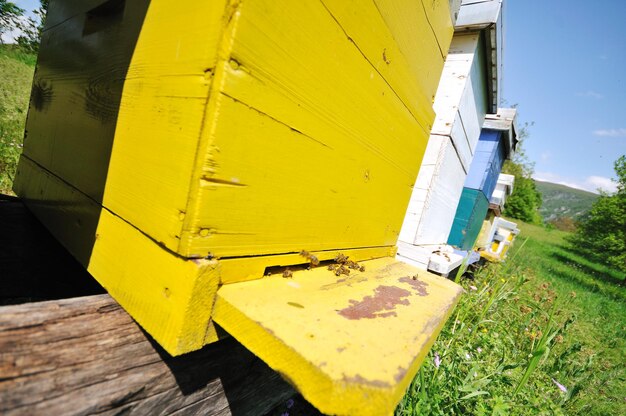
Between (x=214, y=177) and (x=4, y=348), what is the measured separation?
19.3 inches

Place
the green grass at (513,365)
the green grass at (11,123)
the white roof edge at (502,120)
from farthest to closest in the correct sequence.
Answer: the white roof edge at (502,120) < the green grass at (11,123) < the green grass at (513,365)

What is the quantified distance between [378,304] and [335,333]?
0.25m

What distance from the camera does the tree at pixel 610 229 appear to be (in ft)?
48.3

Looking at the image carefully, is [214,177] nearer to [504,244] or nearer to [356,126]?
[356,126]

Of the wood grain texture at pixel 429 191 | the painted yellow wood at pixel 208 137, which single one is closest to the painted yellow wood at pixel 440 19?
the painted yellow wood at pixel 208 137

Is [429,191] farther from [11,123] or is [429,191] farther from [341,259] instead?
[11,123]

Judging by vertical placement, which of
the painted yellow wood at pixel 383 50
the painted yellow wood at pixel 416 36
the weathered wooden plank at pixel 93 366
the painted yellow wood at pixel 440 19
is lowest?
the weathered wooden plank at pixel 93 366

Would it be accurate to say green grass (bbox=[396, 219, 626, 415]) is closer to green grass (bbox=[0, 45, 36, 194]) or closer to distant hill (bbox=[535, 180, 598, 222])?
green grass (bbox=[0, 45, 36, 194])

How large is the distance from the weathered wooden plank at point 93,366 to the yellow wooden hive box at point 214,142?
8cm

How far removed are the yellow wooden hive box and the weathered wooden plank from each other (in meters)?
0.08

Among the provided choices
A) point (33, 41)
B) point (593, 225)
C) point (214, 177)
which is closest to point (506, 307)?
point (214, 177)

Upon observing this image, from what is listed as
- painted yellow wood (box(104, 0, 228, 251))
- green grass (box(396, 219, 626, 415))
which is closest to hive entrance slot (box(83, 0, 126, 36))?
painted yellow wood (box(104, 0, 228, 251))

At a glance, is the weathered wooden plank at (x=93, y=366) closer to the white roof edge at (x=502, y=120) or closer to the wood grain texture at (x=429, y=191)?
the wood grain texture at (x=429, y=191)

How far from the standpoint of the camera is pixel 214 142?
55 cm
